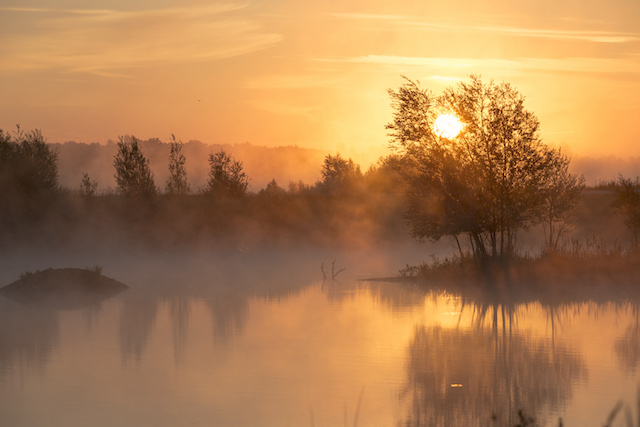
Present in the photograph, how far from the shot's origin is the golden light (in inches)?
1203

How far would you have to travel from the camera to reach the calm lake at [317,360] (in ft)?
36.9

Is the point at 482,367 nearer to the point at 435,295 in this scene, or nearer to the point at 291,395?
the point at 291,395

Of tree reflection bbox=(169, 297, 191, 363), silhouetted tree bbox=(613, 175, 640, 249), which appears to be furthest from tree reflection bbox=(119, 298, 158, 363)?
silhouetted tree bbox=(613, 175, 640, 249)

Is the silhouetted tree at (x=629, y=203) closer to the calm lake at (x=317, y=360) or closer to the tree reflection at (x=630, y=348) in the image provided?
the calm lake at (x=317, y=360)

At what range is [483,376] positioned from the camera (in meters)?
13.5

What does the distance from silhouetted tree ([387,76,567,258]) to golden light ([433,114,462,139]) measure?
0.15 metres

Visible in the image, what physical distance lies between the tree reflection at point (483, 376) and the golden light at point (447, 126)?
1295 cm

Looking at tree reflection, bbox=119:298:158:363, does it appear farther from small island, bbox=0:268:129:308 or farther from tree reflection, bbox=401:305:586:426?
tree reflection, bbox=401:305:586:426

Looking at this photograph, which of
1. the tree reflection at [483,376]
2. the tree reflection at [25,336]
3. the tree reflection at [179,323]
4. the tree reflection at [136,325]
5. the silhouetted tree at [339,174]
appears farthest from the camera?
the silhouetted tree at [339,174]

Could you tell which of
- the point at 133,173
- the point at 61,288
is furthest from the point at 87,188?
the point at 61,288

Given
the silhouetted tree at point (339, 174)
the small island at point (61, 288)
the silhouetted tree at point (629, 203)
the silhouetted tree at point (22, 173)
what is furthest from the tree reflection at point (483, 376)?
the silhouetted tree at point (339, 174)

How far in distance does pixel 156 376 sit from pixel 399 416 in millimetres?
4939

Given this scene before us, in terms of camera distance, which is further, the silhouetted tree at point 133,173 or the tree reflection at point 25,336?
the silhouetted tree at point 133,173

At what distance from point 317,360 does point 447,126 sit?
17226 millimetres
